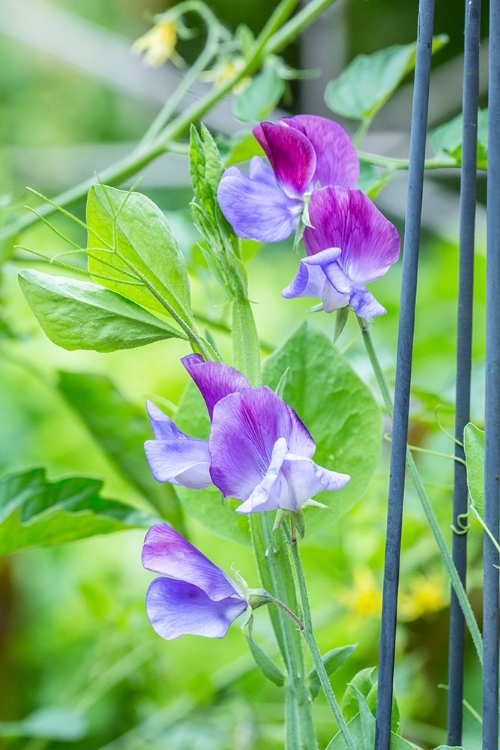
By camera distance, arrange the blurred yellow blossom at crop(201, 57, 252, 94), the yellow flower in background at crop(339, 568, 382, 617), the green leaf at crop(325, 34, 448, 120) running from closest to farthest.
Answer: the green leaf at crop(325, 34, 448, 120) → the blurred yellow blossom at crop(201, 57, 252, 94) → the yellow flower in background at crop(339, 568, 382, 617)

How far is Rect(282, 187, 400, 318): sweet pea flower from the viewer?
26cm

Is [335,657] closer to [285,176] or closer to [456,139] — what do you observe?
[285,176]

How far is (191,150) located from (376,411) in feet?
0.38

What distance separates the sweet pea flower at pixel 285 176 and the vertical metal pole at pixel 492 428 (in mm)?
49

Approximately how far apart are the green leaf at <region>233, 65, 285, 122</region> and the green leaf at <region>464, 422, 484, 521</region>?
300 millimetres

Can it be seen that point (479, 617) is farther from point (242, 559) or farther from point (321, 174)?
point (321, 174)

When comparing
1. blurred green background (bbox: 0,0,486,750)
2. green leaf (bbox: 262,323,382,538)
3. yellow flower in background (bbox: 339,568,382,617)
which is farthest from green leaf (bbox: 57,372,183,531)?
yellow flower in background (bbox: 339,568,382,617)

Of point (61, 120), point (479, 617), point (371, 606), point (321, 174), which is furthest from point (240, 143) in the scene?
point (61, 120)

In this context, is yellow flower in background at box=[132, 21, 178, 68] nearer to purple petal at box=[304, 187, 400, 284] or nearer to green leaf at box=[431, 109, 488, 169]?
green leaf at box=[431, 109, 488, 169]

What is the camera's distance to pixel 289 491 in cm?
24

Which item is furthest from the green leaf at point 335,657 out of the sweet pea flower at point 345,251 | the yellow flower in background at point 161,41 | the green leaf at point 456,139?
the yellow flower in background at point 161,41

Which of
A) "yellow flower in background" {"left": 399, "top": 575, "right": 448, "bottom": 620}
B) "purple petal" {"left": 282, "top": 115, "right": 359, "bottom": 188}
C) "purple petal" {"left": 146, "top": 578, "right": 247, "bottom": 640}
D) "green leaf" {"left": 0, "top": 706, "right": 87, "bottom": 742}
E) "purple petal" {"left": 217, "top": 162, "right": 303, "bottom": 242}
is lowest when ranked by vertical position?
"green leaf" {"left": 0, "top": 706, "right": 87, "bottom": 742}

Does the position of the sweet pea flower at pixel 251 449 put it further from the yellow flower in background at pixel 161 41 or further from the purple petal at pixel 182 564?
the yellow flower in background at pixel 161 41

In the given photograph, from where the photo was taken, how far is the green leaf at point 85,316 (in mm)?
257
